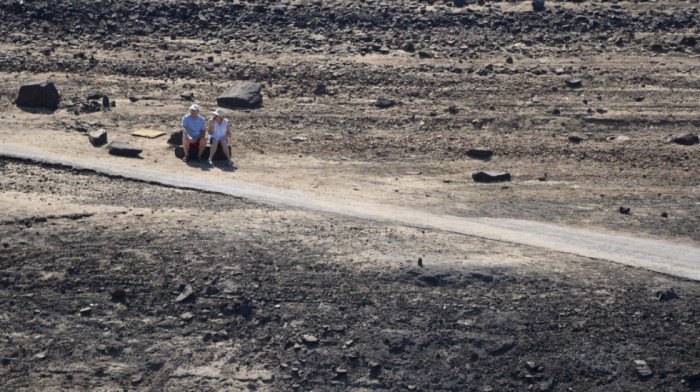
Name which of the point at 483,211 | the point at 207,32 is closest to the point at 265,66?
the point at 207,32

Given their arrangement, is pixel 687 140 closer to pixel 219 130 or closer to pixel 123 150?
pixel 219 130

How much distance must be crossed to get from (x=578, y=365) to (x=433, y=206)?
5.01 m

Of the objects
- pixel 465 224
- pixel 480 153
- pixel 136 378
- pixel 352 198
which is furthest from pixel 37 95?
pixel 465 224

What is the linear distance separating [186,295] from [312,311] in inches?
70.3

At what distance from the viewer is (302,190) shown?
1401 cm

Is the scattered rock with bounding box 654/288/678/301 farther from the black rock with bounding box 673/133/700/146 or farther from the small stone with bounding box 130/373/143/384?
the black rock with bounding box 673/133/700/146

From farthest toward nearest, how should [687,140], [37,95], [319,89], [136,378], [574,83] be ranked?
1. [574,83]
2. [319,89]
3. [687,140]
4. [37,95]
5. [136,378]

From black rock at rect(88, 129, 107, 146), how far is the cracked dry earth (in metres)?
4.12

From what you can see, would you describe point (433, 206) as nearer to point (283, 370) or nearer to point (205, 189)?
point (205, 189)

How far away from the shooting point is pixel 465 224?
12.5 m

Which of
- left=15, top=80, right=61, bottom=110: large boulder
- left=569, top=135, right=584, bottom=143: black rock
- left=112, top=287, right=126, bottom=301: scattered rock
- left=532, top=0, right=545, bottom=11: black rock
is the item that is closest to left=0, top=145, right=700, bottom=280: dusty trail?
left=15, top=80, right=61, bottom=110: large boulder

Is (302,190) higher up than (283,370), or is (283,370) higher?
(302,190)

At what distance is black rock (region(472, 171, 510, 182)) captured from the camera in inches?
603

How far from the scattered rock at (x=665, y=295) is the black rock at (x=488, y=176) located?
5.54m
